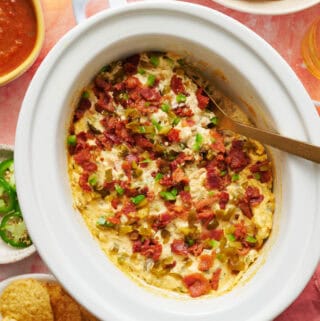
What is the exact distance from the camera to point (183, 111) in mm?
2277

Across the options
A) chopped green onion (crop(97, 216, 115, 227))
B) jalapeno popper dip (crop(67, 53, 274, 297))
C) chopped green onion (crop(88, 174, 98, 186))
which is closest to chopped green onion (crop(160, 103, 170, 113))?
jalapeno popper dip (crop(67, 53, 274, 297))

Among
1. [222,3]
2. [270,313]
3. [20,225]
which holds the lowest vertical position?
[20,225]

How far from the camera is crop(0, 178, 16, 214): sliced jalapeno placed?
251 cm

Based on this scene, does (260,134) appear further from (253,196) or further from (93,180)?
(93,180)

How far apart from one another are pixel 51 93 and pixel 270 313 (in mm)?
982

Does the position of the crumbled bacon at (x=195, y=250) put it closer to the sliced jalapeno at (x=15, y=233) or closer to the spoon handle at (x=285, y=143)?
the spoon handle at (x=285, y=143)

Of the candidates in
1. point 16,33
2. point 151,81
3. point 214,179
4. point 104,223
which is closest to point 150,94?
point 151,81

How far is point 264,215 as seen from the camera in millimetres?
2283

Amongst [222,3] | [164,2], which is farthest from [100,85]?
[222,3]

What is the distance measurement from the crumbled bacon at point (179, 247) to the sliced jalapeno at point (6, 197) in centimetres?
67

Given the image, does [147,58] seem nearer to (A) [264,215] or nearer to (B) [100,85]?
(B) [100,85]

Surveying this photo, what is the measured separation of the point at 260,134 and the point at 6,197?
3.33ft

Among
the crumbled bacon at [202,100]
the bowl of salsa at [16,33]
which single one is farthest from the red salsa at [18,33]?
the crumbled bacon at [202,100]

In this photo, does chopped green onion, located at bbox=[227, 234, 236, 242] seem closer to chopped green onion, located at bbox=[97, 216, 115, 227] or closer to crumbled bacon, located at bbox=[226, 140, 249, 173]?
crumbled bacon, located at bbox=[226, 140, 249, 173]
